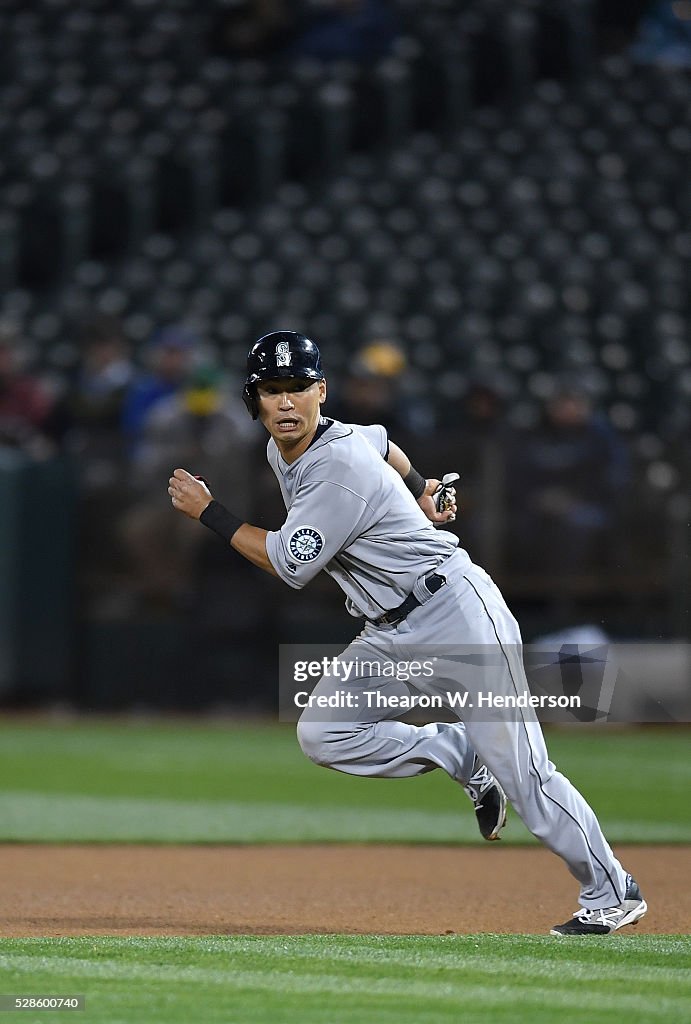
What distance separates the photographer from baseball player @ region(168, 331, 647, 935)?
A: 4.35 meters

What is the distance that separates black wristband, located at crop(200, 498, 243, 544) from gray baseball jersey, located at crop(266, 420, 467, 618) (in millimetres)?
134

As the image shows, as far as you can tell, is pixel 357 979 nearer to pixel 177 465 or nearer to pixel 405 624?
pixel 405 624

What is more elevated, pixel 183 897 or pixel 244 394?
pixel 244 394

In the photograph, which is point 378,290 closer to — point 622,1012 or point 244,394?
point 244,394

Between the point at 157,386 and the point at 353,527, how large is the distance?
666 cm

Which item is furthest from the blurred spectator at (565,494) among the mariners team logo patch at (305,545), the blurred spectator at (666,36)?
the mariners team logo patch at (305,545)

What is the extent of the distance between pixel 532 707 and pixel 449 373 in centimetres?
889

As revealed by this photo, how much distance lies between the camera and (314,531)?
14.4ft

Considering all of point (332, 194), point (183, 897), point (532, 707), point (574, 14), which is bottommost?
point (183, 897)

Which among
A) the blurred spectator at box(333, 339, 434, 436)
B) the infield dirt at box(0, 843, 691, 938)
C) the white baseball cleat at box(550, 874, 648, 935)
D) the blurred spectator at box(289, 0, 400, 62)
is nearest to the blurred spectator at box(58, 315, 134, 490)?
the blurred spectator at box(333, 339, 434, 436)

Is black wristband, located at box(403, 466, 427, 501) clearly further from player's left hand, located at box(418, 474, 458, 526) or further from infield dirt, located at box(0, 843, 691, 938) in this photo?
infield dirt, located at box(0, 843, 691, 938)

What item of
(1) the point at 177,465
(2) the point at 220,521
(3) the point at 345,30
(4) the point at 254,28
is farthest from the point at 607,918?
(4) the point at 254,28

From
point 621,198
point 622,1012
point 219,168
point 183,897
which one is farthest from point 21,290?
point 622,1012

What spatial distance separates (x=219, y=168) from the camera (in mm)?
14930
